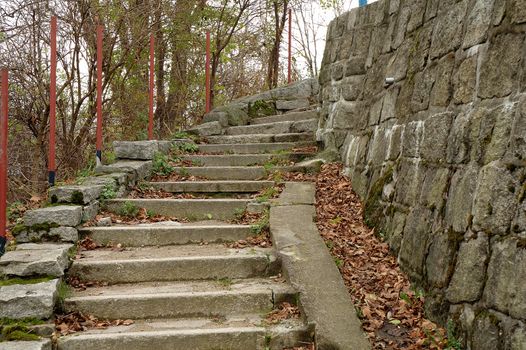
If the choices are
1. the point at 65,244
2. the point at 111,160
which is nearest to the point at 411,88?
the point at 65,244

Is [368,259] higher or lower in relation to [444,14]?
lower

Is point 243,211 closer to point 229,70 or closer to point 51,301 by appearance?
point 51,301

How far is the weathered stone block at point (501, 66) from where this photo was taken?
9.56 ft

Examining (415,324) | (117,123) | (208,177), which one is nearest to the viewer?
(415,324)

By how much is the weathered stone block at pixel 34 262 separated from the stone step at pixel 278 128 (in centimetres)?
475

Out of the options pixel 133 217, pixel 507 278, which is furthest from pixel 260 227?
pixel 507 278

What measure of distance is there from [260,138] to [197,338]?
485 cm

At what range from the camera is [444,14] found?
4.15m

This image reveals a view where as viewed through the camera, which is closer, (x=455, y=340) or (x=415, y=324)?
(x=455, y=340)

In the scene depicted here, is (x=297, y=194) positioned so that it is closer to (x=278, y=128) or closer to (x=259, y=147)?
(x=259, y=147)

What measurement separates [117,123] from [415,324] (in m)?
6.64

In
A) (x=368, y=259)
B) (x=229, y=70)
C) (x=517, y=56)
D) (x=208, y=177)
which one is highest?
(x=229, y=70)

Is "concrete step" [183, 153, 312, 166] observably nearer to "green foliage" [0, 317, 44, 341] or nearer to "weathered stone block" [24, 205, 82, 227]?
"weathered stone block" [24, 205, 82, 227]

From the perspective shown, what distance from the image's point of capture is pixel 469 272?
301 centimetres
